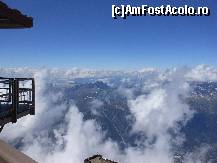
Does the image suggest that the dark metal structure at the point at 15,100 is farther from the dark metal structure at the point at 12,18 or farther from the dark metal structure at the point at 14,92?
the dark metal structure at the point at 12,18

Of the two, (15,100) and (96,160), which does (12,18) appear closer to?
(15,100)

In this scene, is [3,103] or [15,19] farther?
[3,103]

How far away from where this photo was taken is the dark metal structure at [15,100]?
34.4 ft

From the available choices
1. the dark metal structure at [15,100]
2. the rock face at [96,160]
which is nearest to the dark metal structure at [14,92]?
the dark metal structure at [15,100]

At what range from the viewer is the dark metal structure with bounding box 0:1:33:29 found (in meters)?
8.74

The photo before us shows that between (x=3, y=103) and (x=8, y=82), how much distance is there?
167 cm

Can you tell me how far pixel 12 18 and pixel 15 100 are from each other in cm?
292

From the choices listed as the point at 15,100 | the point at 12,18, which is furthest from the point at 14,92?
the point at 12,18

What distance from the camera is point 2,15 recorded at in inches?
348

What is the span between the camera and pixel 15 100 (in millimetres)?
10891

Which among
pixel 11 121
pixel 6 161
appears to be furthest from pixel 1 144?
pixel 11 121

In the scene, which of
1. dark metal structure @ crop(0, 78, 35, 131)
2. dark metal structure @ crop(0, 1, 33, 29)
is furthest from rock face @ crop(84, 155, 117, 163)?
dark metal structure @ crop(0, 1, 33, 29)

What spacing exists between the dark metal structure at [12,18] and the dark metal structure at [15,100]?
187 centimetres

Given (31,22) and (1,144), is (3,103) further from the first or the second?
(1,144)
